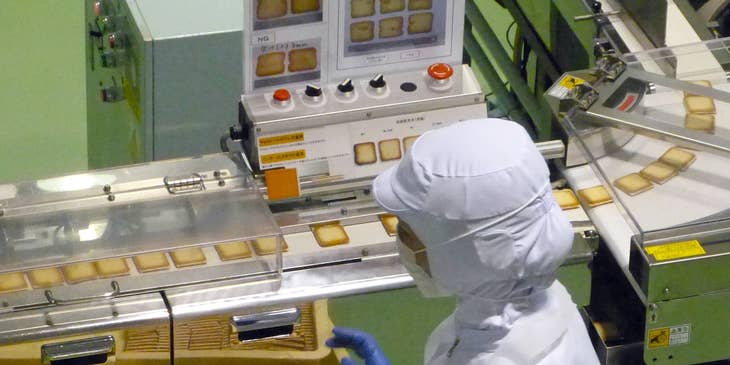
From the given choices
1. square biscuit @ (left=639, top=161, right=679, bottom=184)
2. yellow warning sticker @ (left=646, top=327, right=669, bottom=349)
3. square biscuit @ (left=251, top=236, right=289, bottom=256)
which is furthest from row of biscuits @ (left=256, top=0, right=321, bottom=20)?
yellow warning sticker @ (left=646, top=327, right=669, bottom=349)

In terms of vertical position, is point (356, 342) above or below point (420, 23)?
below

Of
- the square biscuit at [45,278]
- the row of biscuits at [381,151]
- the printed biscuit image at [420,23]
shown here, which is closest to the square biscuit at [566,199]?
the row of biscuits at [381,151]

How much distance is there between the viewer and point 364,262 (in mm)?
2875

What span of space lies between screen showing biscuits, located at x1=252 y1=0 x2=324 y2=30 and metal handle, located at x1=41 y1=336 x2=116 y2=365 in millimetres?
734

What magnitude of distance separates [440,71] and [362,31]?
8.3 inches

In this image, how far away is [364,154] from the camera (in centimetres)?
298

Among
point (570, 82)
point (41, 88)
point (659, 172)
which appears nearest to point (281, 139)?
point (570, 82)

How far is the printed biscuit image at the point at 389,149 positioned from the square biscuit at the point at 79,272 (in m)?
0.69

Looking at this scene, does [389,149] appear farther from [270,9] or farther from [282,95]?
[270,9]

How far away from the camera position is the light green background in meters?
4.91

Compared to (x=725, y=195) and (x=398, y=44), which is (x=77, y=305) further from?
(x=725, y=195)

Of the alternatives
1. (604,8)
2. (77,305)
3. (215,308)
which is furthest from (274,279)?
(604,8)

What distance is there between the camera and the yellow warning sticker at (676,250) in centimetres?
279

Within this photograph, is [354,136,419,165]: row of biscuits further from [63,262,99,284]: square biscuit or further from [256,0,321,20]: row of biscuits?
[63,262,99,284]: square biscuit
